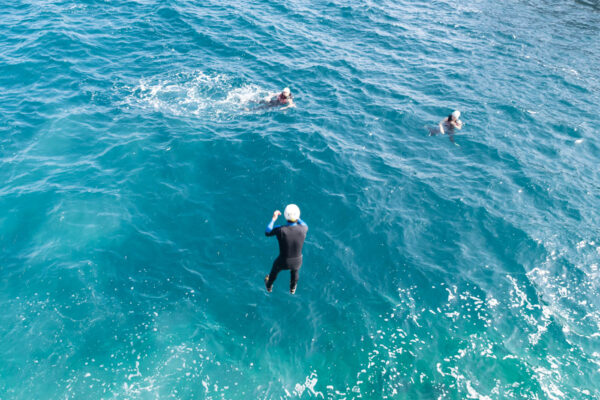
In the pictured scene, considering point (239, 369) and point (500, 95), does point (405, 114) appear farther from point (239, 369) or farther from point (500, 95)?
point (239, 369)

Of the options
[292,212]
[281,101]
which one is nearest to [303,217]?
[292,212]

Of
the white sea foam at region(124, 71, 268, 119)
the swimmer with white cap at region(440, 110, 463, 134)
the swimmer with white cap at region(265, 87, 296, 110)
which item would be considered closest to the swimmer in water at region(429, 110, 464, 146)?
the swimmer with white cap at region(440, 110, 463, 134)

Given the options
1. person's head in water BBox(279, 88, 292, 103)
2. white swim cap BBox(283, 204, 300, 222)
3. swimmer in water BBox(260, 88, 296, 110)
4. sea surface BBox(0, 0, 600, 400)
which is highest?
white swim cap BBox(283, 204, 300, 222)

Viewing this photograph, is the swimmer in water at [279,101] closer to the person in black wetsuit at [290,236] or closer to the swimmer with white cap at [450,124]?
the swimmer with white cap at [450,124]

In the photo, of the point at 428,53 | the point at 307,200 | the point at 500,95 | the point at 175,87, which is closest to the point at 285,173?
the point at 307,200

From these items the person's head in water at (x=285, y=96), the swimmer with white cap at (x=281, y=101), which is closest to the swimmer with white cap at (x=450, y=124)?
the swimmer with white cap at (x=281, y=101)

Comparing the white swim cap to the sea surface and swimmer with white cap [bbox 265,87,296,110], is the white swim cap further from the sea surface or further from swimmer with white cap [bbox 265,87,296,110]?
swimmer with white cap [bbox 265,87,296,110]

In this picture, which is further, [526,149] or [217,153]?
[526,149]

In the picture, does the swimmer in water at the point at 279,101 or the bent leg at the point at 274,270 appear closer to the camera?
the bent leg at the point at 274,270
